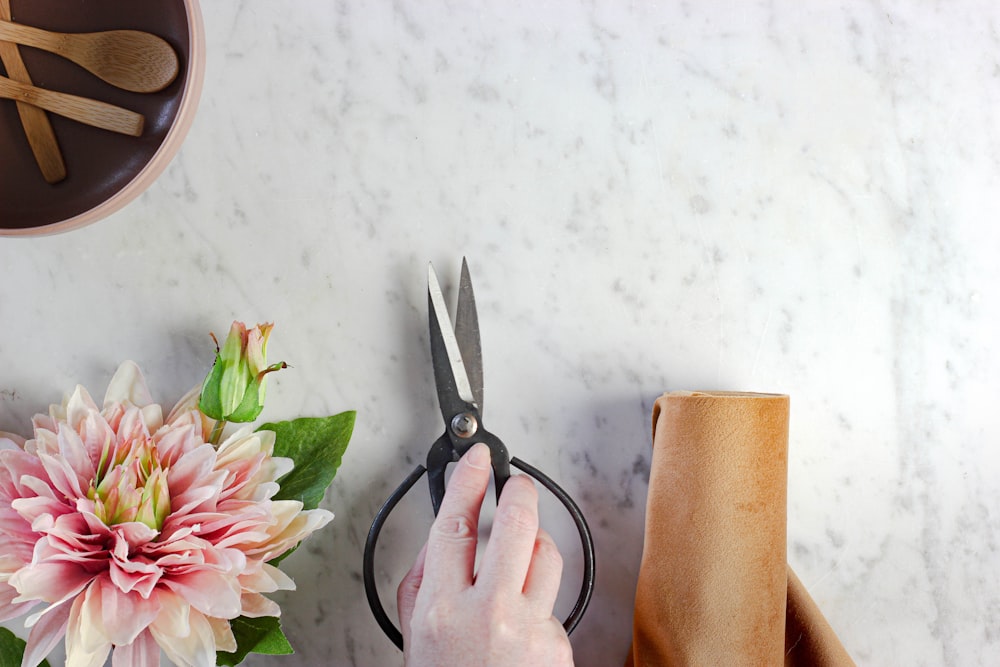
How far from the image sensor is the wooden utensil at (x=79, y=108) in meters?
0.54

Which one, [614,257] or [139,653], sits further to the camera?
[614,257]

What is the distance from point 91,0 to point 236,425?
325mm

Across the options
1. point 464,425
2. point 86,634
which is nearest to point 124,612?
point 86,634

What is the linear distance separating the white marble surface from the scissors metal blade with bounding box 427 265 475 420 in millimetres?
50

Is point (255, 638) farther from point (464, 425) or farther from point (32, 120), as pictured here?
point (32, 120)

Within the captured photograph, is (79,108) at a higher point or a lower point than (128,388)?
higher

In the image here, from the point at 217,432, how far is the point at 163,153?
20 centimetres

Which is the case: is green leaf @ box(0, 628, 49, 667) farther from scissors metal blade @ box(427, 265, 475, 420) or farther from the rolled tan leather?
the rolled tan leather

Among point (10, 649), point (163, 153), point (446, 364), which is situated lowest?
point (10, 649)

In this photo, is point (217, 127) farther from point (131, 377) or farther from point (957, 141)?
point (957, 141)

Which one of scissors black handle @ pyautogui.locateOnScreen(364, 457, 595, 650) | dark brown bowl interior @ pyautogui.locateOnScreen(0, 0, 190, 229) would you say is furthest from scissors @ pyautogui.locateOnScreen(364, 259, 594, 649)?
dark brown bowl interior @ pyautogui.locateOnScreen(0, 0, 190, 229)

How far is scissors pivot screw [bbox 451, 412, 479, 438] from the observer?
1.73ft

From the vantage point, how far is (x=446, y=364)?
536 millimetres

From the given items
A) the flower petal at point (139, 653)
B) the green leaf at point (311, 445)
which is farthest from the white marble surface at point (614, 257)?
the flower petal at point (139, 653)
